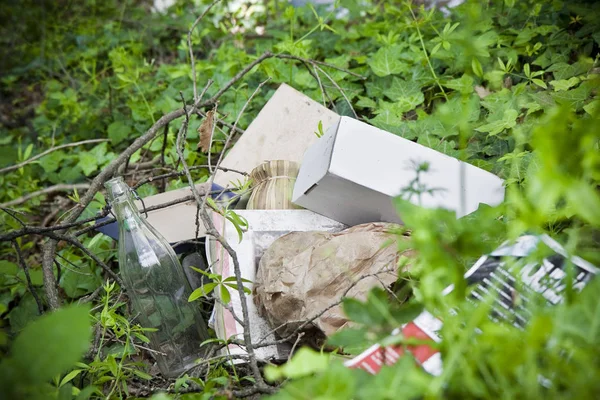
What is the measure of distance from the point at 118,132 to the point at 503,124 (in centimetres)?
186

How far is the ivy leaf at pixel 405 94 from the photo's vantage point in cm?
213

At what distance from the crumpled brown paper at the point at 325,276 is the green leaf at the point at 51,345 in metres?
0.69

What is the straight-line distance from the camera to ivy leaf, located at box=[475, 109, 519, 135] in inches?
68.0

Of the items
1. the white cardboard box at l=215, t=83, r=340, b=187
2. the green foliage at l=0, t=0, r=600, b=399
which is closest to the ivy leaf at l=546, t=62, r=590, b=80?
the green foliage at l=0, t=0, r=600, b=399

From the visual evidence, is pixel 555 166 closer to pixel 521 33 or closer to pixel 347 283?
pixel 347 283

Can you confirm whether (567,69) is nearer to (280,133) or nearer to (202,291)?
(280,133)

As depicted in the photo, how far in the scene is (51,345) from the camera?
71cm

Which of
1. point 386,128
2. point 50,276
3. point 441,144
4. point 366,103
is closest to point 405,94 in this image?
point 366,103

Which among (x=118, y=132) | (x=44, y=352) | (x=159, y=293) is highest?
(x=44, y=352)

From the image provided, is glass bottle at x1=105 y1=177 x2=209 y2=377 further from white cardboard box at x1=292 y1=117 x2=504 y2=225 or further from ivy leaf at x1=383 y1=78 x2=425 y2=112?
ivy leaf at x1=383 y1=78 x2=425 y2=112

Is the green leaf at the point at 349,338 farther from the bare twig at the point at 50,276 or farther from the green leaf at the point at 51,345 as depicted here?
the bare twig at the point at 50,276

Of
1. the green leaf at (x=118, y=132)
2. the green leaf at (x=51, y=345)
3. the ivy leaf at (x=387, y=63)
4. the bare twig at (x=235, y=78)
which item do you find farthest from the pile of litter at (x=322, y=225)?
the green leaf at (x=118, y=132)

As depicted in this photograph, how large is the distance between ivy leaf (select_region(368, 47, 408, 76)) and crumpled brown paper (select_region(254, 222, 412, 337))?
1.02m

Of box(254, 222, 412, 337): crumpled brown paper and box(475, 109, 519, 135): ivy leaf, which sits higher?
box(475, 109, 519, 135): ivy leaf
